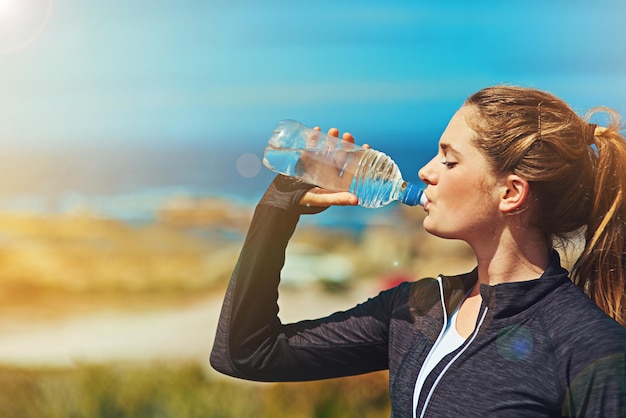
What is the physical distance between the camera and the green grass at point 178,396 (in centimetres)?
365

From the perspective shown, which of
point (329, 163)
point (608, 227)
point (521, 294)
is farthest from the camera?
point (329, 163)

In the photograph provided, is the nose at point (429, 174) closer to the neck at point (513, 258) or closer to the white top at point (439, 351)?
the neck at point (513, 258)

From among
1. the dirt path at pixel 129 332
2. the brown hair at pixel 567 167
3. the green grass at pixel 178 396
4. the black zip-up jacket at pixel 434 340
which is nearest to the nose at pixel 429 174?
the brown hair at pixel 567 167

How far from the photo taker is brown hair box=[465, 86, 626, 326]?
1434 mm

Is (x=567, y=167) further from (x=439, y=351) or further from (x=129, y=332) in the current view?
(x=129, y=332)

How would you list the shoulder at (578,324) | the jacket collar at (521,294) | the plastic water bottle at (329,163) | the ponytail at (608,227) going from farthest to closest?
the plastic water bottle at (329,163) < the ponytail at (608,227) < the jacket collar at (521,294) < the shoulder at (578,324)

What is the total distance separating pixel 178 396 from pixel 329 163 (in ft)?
7.53

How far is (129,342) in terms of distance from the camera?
16.4ft

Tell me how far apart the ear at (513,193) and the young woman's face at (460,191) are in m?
0.01

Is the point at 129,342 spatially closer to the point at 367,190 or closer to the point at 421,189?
the point at 367,190

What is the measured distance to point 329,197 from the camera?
5.28ft

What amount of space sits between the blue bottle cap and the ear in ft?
0.56

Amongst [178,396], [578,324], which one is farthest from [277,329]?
[178,396]

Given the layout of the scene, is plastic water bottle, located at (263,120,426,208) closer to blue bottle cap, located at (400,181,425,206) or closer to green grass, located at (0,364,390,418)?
blue bottle cap, located at (400,181,425,206)
